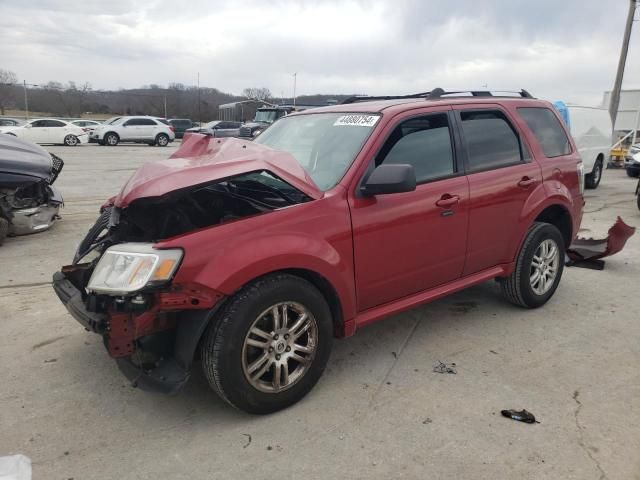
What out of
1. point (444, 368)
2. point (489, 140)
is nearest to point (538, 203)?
point (489, 140)

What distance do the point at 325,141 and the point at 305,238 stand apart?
1.01 m

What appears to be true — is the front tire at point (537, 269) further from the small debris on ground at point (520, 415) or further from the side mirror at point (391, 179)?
the side mirror at point (391, 179)

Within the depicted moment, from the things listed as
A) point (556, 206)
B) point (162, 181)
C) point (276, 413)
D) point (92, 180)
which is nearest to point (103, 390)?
point (276, 413)

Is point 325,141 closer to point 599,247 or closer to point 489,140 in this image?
point 489,140

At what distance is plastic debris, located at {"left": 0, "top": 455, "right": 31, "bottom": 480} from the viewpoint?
245 centimetres

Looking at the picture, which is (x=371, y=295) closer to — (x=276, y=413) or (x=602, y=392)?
(x=276, y=413)

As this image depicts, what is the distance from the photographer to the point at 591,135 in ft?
43.0

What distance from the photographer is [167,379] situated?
2.71m

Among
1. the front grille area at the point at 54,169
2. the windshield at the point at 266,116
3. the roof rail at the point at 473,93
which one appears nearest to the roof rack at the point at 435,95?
the roof rail at the point at 473,93

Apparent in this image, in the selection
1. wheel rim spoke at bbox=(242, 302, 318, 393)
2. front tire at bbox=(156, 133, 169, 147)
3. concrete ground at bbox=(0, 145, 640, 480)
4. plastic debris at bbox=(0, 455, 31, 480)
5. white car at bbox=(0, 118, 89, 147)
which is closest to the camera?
plastic debris at bbox=(0, 455, 31, 480)

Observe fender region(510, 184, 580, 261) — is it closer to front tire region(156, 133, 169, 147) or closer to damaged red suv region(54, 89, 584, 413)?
damaged red suv region(54, 89, 584, 413)

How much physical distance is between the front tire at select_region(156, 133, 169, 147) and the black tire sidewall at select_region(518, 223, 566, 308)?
27546 millimetres

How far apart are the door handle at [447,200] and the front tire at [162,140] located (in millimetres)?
27859

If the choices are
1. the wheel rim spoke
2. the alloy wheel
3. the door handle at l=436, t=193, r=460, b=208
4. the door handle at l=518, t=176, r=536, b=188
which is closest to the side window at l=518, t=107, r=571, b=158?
the door handle at l=518, t=176, r=536, b=188
